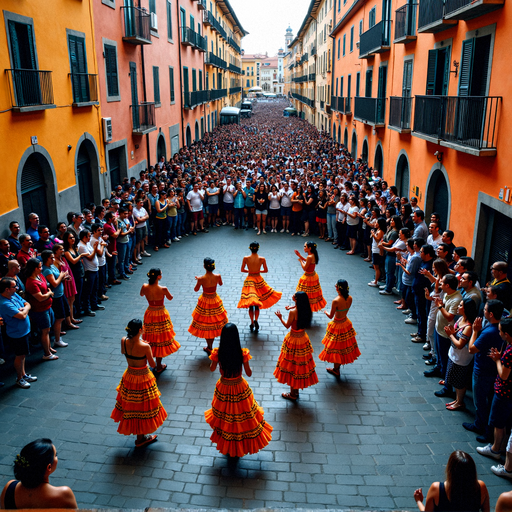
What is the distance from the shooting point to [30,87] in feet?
34.1

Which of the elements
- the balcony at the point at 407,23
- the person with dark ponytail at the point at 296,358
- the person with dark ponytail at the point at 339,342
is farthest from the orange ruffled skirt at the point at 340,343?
the balcony at the point at 407,23

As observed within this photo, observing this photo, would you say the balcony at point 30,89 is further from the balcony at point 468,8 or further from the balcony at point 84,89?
the balcony at point 468,8

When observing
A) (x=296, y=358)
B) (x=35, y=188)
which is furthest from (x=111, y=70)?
(x=296, y=358)

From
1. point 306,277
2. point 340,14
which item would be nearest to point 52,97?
point 306,277

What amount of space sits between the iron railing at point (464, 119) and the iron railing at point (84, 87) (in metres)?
9.50

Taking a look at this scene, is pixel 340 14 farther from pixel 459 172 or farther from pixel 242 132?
pixel 459 172

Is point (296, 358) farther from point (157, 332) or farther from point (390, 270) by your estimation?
point (390, 270)

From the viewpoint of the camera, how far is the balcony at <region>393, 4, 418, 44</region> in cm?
1419

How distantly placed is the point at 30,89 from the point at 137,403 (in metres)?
8.12

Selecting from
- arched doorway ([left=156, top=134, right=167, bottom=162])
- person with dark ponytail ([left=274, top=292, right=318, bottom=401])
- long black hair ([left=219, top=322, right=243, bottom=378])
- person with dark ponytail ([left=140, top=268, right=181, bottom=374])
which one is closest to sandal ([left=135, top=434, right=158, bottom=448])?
long black hair ([left=219, top=322, right=243, bottom=378])

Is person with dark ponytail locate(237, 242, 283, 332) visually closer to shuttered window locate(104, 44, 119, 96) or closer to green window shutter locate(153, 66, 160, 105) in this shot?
shuttered window locate(104, 44, 119, 96)

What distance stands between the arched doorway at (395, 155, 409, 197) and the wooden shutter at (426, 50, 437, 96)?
2942 millimetres

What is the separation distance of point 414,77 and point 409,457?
12.4m

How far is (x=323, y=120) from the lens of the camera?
42.3 metres
